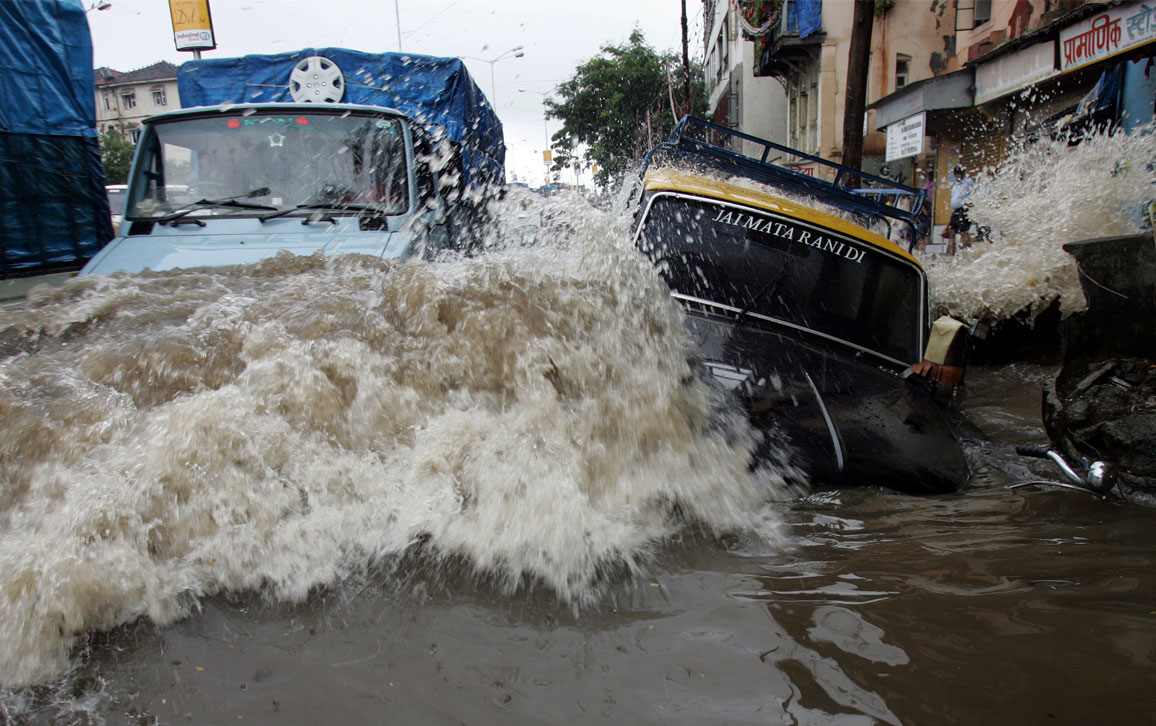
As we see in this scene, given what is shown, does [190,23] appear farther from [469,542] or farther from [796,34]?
[796,34]

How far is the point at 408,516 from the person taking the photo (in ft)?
7.52

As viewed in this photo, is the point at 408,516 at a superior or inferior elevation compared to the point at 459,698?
superior

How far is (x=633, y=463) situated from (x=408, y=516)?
2.77ft

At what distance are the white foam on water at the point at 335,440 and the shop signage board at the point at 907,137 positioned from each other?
13131 mm

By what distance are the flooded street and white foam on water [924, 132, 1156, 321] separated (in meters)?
4.09

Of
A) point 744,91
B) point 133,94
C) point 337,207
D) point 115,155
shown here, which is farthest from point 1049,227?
point 133,94

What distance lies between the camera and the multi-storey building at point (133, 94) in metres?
46.6

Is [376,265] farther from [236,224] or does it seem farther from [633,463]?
[633,463]

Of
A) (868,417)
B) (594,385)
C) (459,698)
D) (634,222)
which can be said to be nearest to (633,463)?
(594,385)

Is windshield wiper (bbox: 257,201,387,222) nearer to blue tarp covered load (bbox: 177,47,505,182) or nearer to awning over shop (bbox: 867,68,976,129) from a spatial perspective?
blue tarp covered load (bbox: 177,47,505,182)

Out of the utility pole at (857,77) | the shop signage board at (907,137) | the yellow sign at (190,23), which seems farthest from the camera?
the shop signage board at (907,137)

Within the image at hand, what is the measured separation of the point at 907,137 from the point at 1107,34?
634cm

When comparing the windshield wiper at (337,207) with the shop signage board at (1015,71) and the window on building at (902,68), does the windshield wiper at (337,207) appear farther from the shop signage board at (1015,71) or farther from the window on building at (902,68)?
the window on building at (902,68)

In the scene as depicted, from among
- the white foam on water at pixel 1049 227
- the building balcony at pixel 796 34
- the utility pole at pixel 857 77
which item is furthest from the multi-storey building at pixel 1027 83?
the building balcony at pixel 796 34
